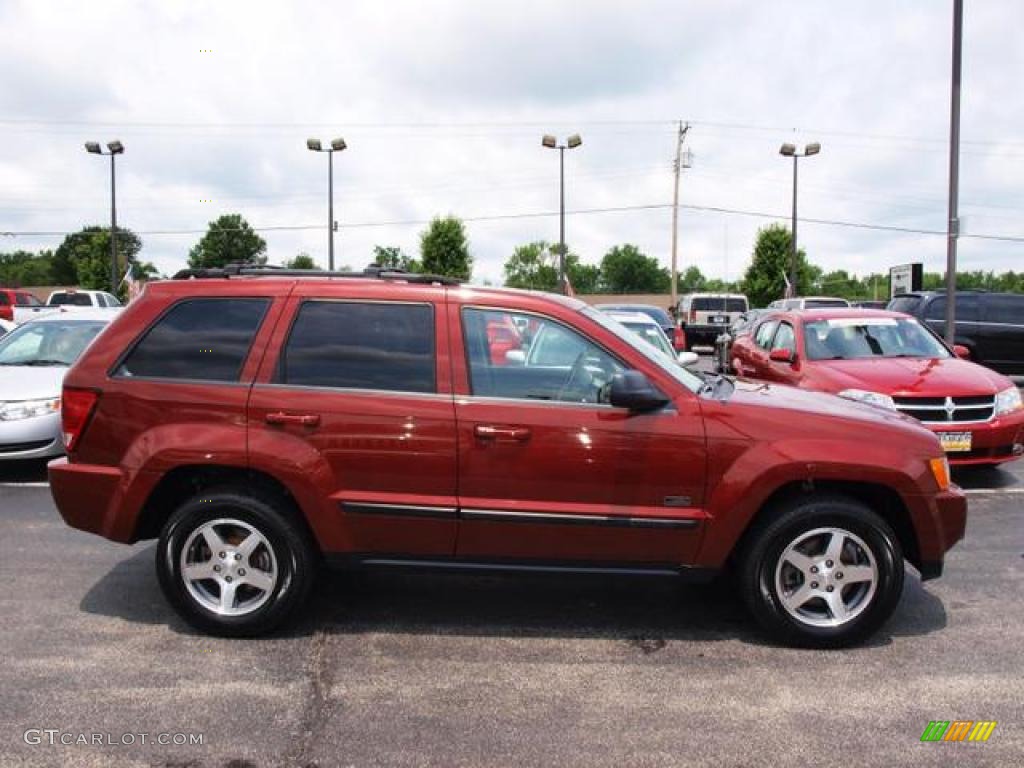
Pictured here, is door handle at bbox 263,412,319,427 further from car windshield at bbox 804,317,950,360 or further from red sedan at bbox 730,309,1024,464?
car windshield at bbox 804,317,950,360

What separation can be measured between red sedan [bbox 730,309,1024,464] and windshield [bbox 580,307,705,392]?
2.46 m

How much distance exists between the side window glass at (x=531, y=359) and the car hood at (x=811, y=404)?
702 mm

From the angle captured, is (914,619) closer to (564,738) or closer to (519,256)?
(564,738)

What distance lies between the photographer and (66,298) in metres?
26.0

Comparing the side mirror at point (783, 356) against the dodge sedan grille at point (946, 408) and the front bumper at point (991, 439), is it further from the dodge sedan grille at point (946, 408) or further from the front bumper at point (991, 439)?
the front bumper at point (991, 439)

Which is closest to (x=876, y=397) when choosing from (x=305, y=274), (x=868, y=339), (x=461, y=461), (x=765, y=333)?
(x=868, y=339)

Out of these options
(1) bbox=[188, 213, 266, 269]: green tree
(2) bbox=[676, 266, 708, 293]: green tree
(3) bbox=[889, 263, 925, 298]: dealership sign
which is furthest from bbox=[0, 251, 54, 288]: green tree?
(3) bbox=[889, 263, 925, 298]: dealership sign

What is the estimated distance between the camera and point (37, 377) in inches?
315

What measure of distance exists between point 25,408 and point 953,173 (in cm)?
1334

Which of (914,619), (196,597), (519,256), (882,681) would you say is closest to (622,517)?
(882,681)

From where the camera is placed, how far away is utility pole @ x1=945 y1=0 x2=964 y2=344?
12.8 meters

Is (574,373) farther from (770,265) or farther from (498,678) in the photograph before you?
(770,265)

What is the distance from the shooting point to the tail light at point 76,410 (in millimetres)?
4129

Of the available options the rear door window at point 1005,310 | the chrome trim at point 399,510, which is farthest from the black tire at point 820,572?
the rear door window at point 1005,310
